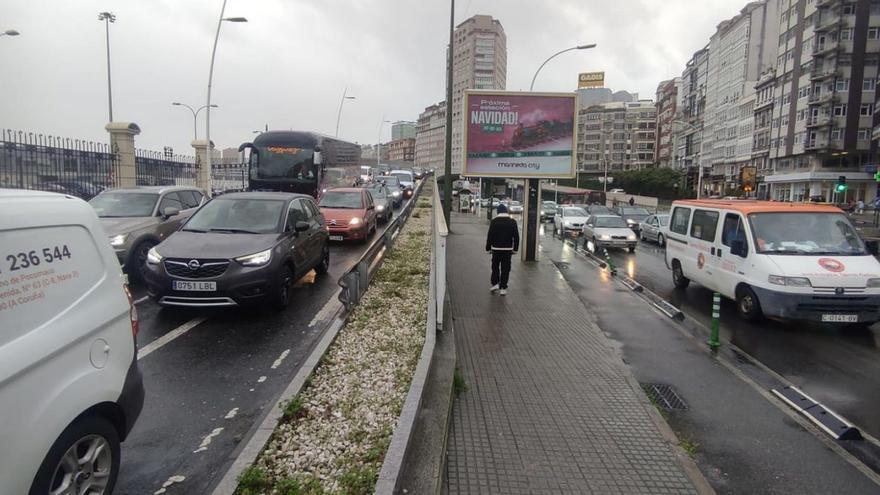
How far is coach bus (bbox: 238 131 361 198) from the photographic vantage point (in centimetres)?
2128

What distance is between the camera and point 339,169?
28766 mm

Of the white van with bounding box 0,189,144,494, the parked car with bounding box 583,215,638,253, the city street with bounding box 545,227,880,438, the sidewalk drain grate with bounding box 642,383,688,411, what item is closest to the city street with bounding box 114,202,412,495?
the white van with bounding box 0,189,144,494

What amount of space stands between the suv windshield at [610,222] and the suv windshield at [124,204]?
15971mm

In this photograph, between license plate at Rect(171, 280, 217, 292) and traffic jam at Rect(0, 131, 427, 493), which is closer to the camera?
traffic jam at Rect(0, 131, 427, 493)

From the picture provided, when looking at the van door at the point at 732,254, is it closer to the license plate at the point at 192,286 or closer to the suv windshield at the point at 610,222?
the license plate at the point at 192,286

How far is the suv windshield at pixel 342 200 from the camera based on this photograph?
16502 millimetres

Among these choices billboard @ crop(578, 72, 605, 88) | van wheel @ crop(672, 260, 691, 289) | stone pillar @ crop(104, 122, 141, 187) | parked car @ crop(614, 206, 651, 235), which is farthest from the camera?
billboard @ crop(578, 72, 605, 88)

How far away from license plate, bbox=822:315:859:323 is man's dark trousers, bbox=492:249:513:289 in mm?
4989

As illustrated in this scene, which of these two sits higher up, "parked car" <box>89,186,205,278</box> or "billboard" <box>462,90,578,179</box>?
"billboard" <box>462,90,578,179</box>

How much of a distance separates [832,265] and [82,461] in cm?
975

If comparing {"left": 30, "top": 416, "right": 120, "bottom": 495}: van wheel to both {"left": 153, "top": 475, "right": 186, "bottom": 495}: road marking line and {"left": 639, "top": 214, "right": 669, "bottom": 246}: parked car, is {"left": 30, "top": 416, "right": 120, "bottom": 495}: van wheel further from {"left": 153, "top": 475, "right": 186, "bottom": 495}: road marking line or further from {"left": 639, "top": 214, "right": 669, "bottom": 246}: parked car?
{"left": 639, "top": 214, "right": 669, "bottom": 246}: parked car

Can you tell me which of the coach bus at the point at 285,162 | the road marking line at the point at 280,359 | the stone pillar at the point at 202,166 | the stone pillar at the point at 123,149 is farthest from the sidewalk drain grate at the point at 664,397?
the stone pillar at the point at 202,166

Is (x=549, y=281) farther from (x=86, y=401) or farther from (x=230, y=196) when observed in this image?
(x=86, y=401)

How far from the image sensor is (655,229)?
80.8 ft
